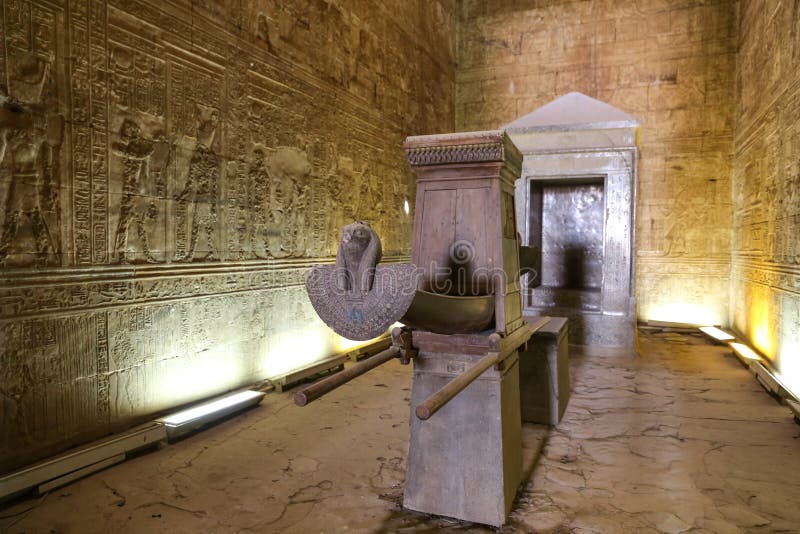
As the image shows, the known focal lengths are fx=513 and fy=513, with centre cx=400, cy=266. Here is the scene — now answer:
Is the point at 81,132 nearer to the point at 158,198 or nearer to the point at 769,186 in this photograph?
the point at 158,198

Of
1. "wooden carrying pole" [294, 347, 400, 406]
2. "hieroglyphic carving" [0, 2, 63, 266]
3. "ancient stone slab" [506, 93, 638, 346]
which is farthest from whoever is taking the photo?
"ancient stone slab" [506, 93, 638, 346]

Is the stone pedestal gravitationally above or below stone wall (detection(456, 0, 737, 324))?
below

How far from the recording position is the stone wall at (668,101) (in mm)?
9531

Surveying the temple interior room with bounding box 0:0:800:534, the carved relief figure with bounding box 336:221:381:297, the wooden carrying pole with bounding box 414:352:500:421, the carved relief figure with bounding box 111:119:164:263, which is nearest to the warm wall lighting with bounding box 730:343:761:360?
the temple interior room with bounding box 0:0:800:534

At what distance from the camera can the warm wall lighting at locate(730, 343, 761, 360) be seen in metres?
6.52

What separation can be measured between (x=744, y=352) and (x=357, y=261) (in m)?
6.73

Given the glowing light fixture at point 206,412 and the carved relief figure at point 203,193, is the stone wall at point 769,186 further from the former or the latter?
the carved relief figure at point 203,193

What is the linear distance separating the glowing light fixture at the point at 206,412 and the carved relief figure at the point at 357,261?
8.65 ft

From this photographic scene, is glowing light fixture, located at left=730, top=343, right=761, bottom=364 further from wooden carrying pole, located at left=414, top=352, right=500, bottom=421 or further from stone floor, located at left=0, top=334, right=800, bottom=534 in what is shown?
wooden carrying pole, located at left=414, top=352, right=500, bottom=421

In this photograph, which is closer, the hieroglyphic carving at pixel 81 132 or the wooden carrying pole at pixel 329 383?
the wooden carrying pole at pixel 329 383

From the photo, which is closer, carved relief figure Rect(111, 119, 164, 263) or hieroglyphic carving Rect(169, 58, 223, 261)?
carved relief figure Rect(111, 119, 164, 263)

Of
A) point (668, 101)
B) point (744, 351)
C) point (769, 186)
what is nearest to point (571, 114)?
point (668, 101)

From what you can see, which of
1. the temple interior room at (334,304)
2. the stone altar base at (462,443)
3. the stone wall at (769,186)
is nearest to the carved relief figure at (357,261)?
the temple interior room at (334,304)

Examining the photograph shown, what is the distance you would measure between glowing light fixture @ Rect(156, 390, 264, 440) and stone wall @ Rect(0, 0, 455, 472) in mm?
209
